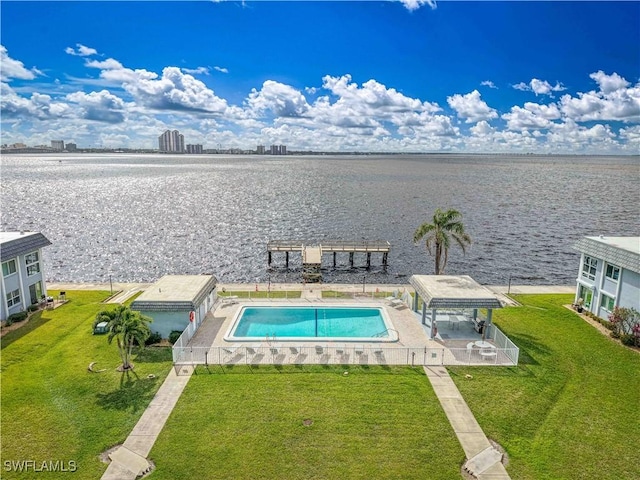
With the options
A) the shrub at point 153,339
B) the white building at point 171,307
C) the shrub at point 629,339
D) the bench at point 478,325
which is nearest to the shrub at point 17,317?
the white building at point 171,307

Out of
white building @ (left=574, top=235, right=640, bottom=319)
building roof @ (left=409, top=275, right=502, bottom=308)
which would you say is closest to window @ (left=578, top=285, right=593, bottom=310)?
white building @ (left=574, top=235, right=640, bottom=319)

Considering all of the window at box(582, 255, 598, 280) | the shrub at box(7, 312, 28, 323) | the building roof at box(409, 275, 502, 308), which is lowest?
the shrub at box(7, 312, 28, 323)

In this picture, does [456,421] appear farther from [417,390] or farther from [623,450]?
[623,450]

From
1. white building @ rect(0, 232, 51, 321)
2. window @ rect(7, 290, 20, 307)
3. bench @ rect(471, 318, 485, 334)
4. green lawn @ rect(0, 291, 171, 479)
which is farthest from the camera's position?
window @ rect(7, 290, 20, 307)

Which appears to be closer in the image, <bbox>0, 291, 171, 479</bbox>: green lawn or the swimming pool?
<bbox>0, 291, 171, 479</bbox>: green lawn

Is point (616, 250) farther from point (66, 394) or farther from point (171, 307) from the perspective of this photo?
point (66, 394)

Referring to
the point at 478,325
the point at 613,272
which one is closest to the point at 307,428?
the point at 478,325

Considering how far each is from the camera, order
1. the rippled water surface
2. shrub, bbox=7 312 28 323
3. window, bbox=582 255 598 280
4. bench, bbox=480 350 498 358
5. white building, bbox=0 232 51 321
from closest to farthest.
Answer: bench, bbox=480 350 498 358
shrub, bbox=7 312 28 323
white building, bbox=0 232 51 321
window, bbox=582 255 598 280
the rippled water surface

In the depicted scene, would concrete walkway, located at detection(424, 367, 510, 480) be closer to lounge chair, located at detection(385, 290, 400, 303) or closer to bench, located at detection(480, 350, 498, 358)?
bench, located at detection(480, 350, 498, 358)
